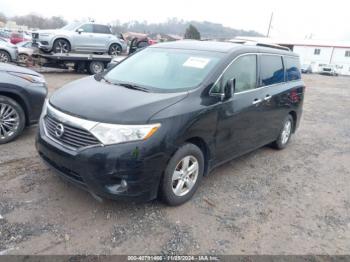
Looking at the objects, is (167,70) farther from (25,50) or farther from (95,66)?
(25,50)

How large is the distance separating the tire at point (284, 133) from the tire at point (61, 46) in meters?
11.0

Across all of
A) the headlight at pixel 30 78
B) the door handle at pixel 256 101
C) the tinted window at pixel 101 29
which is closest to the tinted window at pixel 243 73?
the door handle at pixel 256 101

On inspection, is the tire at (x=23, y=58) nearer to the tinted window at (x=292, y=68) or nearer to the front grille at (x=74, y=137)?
the tinted window at (x=292, y=68)

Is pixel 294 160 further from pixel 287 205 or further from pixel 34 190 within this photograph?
pixel 34 190

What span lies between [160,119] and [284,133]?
3.55m

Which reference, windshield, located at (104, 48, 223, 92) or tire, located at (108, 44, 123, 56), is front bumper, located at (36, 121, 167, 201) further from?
tire, located at (108, 44, 123, 56)

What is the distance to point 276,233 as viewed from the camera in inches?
126

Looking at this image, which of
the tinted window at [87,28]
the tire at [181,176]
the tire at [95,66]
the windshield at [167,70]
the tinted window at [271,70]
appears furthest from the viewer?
the tire at [95,66]

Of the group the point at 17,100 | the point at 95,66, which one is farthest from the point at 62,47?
the point at 17,100

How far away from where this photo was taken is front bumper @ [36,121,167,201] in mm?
2830

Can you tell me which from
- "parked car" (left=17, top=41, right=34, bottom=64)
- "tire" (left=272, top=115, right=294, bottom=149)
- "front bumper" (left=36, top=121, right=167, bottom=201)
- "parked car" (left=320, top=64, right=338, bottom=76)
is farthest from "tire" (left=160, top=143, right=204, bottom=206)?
"parked car" (left=320, top=64, right=338, bottom=76)

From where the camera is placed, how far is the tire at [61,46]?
13.1 metres

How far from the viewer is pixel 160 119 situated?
2.99 m

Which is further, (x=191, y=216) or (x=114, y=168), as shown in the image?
(x=191, y=216)
